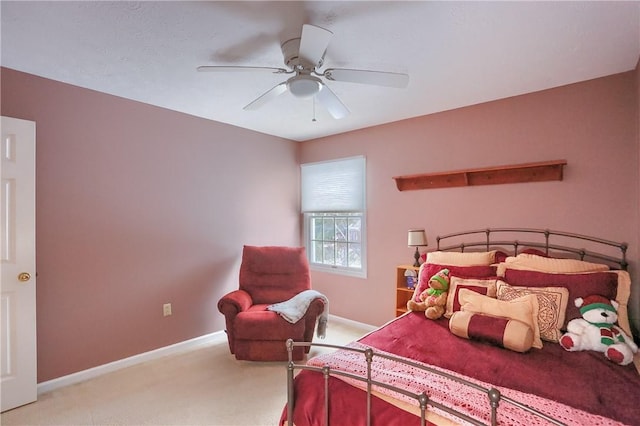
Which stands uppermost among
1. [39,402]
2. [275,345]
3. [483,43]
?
[483,43]

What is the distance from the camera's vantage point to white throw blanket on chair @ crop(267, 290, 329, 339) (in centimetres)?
297

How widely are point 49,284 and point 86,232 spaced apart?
48 centimetres

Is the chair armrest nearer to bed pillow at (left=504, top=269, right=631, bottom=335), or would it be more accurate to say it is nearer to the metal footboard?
the metal footboard

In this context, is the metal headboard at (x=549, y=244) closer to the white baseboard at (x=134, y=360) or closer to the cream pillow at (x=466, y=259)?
the cream pillow at (x=466, y=259)

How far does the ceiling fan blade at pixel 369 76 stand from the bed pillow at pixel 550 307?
1.64m

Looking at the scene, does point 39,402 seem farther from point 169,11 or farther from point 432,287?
point 432,287

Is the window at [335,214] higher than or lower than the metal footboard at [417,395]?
higher

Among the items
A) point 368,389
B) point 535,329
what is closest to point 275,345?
point 368,389

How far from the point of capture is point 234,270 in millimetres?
3955

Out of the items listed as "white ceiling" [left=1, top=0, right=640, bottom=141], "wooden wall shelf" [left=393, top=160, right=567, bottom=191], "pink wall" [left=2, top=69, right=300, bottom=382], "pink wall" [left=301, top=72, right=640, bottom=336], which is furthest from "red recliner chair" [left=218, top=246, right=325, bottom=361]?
"white ceiling" [left=1, top=0, right=640, bottom=141]

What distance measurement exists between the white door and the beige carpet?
0.79 feet

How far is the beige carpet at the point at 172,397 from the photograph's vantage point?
223cm

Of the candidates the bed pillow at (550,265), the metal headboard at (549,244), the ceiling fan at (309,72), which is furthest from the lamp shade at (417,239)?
the ceiling fan at (309,72)

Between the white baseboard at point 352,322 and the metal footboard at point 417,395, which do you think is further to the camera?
the white baseboard at point 352,322
